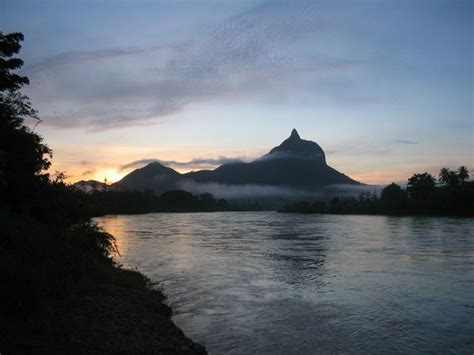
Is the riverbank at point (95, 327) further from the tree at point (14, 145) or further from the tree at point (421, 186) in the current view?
the tree at point (421, 186)

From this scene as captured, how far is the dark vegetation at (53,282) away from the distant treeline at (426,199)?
121608 millimetres

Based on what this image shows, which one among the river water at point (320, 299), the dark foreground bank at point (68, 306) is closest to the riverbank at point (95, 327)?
the dark foreground bank at point (68, 306)

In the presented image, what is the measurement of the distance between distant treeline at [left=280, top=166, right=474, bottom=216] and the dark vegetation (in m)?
122

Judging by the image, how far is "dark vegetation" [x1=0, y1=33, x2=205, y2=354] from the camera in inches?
397

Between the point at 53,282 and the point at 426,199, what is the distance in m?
145

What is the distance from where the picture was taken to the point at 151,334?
12.6 metres

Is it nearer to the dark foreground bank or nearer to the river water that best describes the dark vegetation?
the dark foreground bank

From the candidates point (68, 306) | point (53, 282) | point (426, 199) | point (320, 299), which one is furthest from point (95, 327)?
point (426, 199)

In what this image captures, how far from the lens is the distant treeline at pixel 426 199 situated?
418 ft

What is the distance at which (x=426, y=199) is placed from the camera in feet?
465

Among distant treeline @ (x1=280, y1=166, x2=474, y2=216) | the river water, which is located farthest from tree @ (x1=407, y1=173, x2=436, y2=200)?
the river water

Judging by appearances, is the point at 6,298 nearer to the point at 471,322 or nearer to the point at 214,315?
the point at 214,315

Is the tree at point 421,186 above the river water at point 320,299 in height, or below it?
above

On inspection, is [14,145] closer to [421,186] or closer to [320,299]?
[320,299]
